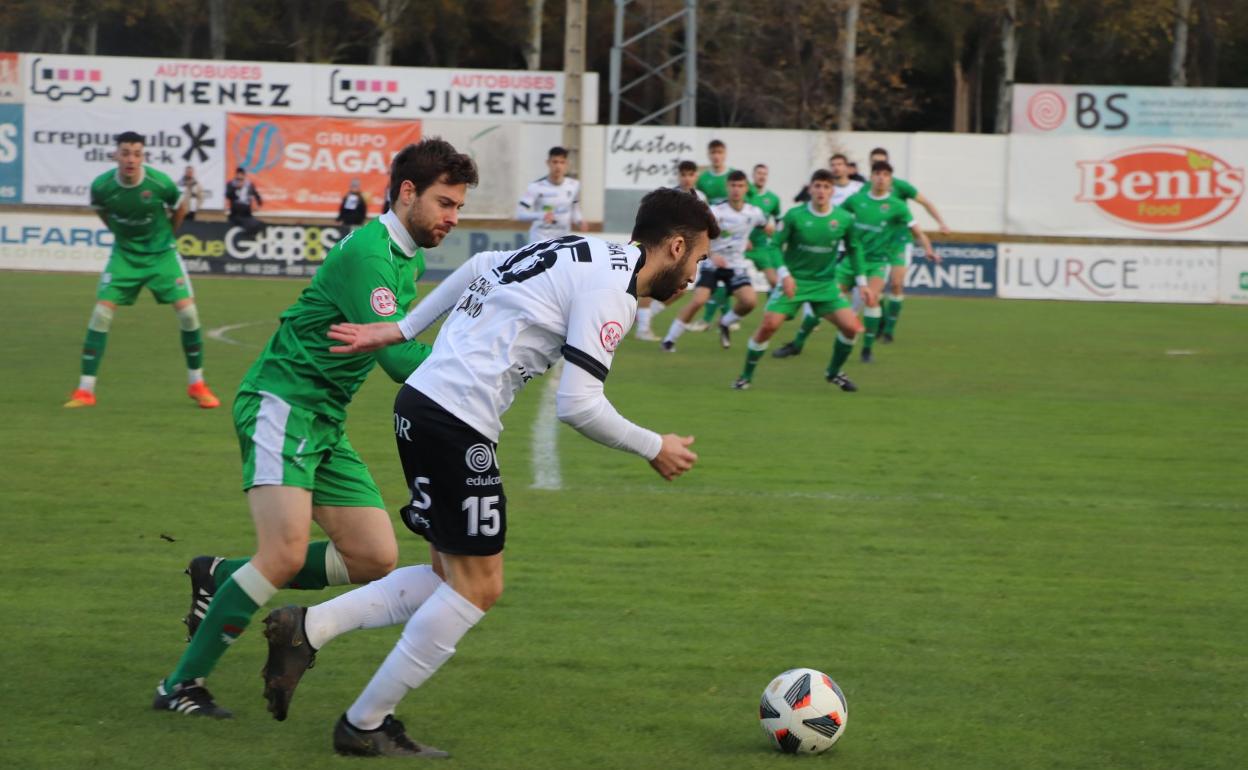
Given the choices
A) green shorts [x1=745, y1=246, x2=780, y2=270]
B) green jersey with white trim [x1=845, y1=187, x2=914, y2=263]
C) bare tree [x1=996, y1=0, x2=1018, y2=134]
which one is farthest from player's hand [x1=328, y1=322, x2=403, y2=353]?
bare tree [x1=996, y1=0, x2=1018, y2=134]

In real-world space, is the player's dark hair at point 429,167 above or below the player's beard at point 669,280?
above

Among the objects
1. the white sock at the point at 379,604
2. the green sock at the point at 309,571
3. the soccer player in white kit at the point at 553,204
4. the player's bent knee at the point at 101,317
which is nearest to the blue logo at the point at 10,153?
the soccer player in white kit at the point at 553,204

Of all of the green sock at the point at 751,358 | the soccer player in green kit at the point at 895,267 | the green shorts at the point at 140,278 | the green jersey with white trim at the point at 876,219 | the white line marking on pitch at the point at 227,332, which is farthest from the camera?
the soccer player in green kit at the point at 895,267

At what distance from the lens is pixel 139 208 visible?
11.8 m

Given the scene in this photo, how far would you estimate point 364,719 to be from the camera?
475 cm

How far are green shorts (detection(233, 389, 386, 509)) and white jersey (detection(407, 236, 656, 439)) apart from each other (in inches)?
23.1

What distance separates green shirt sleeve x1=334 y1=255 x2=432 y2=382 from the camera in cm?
501

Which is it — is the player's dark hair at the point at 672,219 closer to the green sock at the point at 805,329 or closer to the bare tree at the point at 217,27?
the green sock at the point at 805,329

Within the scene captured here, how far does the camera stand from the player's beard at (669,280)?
185 inches

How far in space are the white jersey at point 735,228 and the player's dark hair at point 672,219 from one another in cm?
1262

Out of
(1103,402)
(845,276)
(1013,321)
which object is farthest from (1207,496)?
(1013,321)

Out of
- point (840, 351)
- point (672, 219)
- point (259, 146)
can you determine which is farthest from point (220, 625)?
point (259, 146)

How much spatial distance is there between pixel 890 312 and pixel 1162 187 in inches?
663

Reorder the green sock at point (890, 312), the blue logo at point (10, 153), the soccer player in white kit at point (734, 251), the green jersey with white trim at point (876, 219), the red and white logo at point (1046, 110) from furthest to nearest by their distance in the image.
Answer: the red and white logo at point (1046, 110), the blue logo at point (10, 153), the green sock at point (890, 312), the green jersey with white trim at point (876, 219), the soccer player in white kit at point (734, 251)
